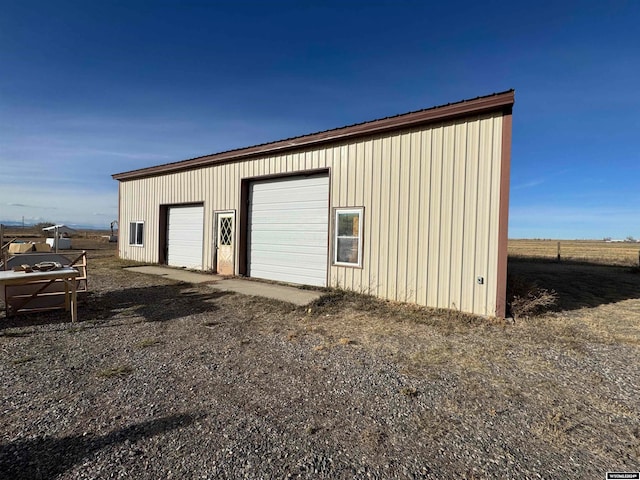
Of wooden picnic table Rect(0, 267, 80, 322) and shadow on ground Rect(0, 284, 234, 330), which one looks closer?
wooden picnic table Rect(0, 267, 80, 322)

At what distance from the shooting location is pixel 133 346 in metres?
4.59

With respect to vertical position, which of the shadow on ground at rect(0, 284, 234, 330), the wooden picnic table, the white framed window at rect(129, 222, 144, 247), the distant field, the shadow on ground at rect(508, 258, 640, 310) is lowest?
the shadow on ground at rect(0, 284, 234, 330)

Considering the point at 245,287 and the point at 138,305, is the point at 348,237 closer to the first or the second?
the point at 245,287

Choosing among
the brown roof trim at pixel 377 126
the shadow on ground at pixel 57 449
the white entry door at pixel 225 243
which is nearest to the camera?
the shadow on ground at pixel 57 449

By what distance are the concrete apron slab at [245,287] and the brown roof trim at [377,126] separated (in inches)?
148

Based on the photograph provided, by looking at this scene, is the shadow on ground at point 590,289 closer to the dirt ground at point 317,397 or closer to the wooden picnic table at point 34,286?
the dirt ground at point 317,397

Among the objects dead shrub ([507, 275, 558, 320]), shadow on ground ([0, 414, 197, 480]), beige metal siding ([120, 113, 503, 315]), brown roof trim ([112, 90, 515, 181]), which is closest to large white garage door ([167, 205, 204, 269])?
brown roof trim ([112, 90, 515, 181])

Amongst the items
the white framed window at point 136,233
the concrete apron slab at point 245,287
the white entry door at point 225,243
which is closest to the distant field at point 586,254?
the concrete apron slab at point 245,287

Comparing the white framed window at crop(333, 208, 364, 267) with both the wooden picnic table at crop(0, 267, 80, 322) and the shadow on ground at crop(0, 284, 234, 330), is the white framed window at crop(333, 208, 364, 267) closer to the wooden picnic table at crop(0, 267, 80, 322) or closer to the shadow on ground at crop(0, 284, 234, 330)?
the shadow on ground at crop(0, 284, 234, 330)

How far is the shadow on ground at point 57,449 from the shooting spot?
2180 millimetres

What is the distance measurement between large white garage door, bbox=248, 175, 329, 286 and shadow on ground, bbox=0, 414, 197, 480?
6.31 metres

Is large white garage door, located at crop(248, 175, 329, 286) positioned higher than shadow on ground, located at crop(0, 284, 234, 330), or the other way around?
large white garage door, located at crop(248, 175, 329, 286)

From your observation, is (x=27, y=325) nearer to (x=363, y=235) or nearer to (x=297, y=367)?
(x=297, y=367)

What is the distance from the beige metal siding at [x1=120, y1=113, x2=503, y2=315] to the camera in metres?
6.21
